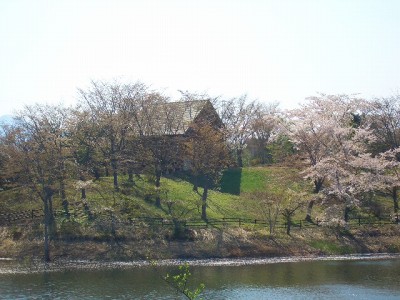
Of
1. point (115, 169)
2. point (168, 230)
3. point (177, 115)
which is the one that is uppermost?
point (177, 115)

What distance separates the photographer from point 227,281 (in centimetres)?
3712

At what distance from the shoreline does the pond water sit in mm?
154

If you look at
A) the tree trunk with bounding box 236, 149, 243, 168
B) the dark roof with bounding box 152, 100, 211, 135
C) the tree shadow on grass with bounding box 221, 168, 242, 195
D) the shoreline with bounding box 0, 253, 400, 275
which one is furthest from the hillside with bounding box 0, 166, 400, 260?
the tree trunk with bounding box 236, 149, 243, 168

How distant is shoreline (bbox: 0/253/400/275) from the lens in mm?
41781

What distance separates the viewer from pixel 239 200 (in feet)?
204

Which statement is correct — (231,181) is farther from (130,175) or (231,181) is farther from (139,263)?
(139,263)

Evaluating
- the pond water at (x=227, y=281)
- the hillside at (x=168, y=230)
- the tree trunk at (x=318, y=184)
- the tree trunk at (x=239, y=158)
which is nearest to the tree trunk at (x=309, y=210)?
the hillside at (x=168, y=230)

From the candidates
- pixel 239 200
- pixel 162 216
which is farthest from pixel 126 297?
pixel 239 200

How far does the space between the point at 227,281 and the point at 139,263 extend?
35.0 ft

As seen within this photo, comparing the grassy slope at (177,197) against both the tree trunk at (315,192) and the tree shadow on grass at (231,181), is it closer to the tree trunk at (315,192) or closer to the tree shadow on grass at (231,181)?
the tree shadow on grass at (231,181)

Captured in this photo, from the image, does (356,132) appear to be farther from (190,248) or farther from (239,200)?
(190,248)

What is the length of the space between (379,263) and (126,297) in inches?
906

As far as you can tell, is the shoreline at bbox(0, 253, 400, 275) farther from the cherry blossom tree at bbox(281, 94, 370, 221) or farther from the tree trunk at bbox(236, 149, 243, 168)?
the tree trunk at bbox(236, 149, 243, 168)

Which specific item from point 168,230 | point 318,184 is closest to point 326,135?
point 318,184
